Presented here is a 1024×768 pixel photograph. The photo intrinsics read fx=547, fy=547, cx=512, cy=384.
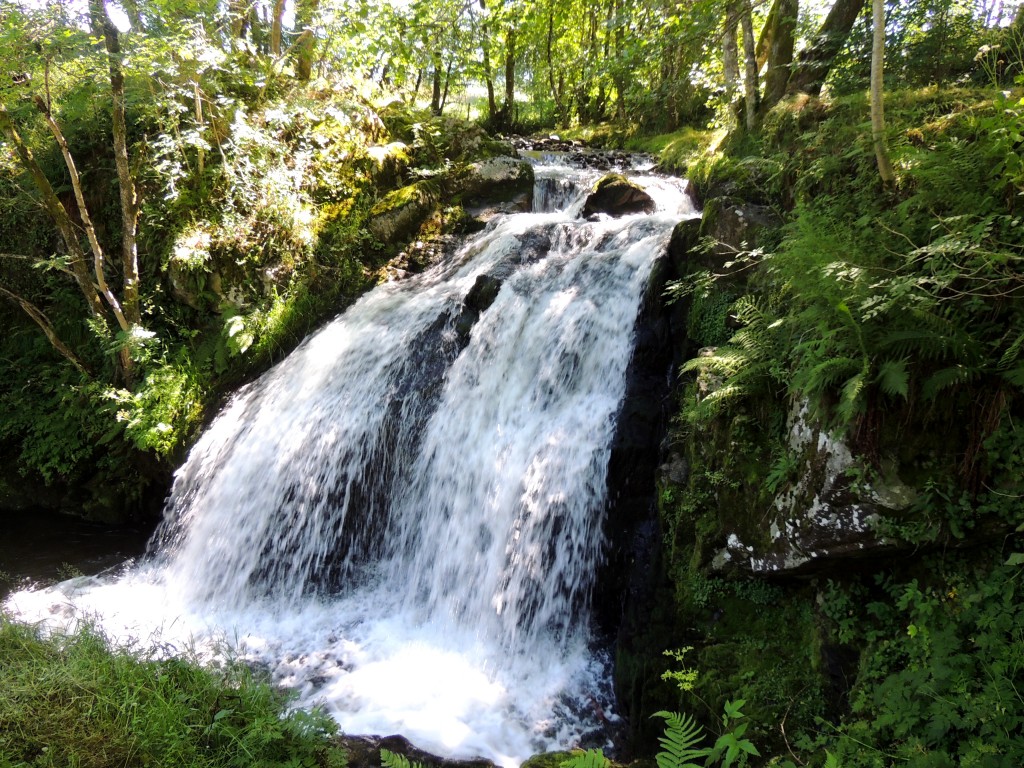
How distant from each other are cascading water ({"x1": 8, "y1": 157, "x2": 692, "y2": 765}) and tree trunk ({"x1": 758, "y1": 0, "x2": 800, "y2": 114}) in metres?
2.26

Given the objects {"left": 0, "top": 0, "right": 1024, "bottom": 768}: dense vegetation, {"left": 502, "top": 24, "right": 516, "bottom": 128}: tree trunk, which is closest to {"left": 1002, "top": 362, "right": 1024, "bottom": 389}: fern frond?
{"left": 0, "top": 0, "right": 1024, "bottom": 768}: dense vegetation

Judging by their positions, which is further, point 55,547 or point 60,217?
point 60,217

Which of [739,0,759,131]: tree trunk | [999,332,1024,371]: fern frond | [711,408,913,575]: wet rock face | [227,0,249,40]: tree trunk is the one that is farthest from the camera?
[227,0,249,40]: tree trunk

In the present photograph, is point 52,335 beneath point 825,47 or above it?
beneath

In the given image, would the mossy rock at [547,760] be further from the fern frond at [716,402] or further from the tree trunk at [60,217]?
the tree trunk at [60,217]

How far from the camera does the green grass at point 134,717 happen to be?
2.97 m

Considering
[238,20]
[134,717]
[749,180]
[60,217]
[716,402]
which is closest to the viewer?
[134,717]

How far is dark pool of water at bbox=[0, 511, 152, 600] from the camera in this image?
707 centimetres

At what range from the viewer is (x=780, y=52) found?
324 inches

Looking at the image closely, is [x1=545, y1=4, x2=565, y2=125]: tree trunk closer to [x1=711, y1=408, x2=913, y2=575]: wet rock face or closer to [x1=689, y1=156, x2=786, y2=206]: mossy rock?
[x1=689, y1=156, x2=786, y2=206]: mossy rock

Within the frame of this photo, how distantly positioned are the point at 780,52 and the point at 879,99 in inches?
196

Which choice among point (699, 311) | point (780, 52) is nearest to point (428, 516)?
point (699, 311)

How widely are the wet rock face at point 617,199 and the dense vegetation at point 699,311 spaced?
1.05 m

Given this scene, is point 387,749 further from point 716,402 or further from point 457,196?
point 457,196
